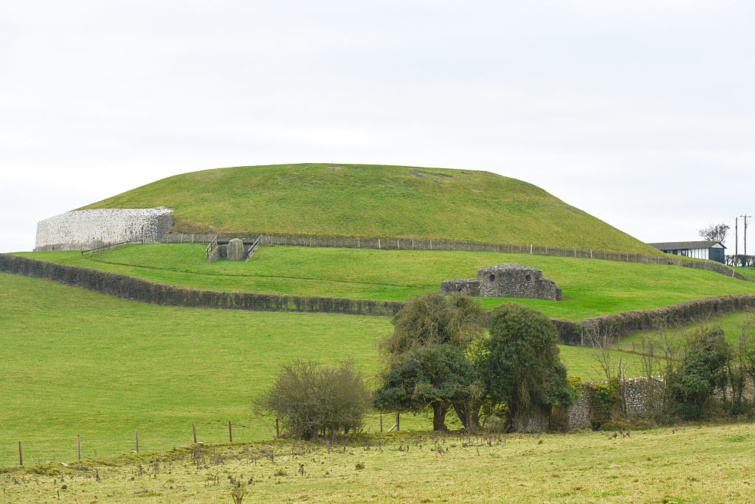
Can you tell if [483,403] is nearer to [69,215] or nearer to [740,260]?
[69,215]

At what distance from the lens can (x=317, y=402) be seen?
30406 millimetres

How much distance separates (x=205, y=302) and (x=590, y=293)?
107 feet

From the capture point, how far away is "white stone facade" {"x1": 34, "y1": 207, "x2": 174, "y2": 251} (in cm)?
10262

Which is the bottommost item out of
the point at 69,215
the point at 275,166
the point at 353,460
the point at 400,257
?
the point at 353,460

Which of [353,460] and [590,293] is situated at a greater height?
[590,293]

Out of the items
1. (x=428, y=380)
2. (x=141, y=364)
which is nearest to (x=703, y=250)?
(x=141, y=364)

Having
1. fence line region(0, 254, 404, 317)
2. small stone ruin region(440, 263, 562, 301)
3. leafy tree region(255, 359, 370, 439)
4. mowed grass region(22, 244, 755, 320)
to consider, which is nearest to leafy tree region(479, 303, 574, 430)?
leafy tree region(255, 359, 370, 439)

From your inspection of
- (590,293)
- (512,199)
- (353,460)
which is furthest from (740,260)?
(353,460)

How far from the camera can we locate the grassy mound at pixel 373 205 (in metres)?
104

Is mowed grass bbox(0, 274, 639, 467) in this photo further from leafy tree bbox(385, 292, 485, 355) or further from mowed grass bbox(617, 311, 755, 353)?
leafy tree bbox(385, 292, 485, 355)

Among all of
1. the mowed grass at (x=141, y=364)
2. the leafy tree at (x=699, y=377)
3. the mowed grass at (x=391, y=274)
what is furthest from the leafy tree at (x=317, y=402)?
the mowed grass at (x=391, y=274)

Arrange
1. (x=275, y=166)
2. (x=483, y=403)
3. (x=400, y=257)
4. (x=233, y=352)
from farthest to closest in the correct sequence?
(x=275, y=166) < (x=400, y=257) < (x=233, y=352) < (x=483, y=403)

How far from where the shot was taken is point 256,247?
296 ft

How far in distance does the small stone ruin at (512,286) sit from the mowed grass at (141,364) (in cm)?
1058
